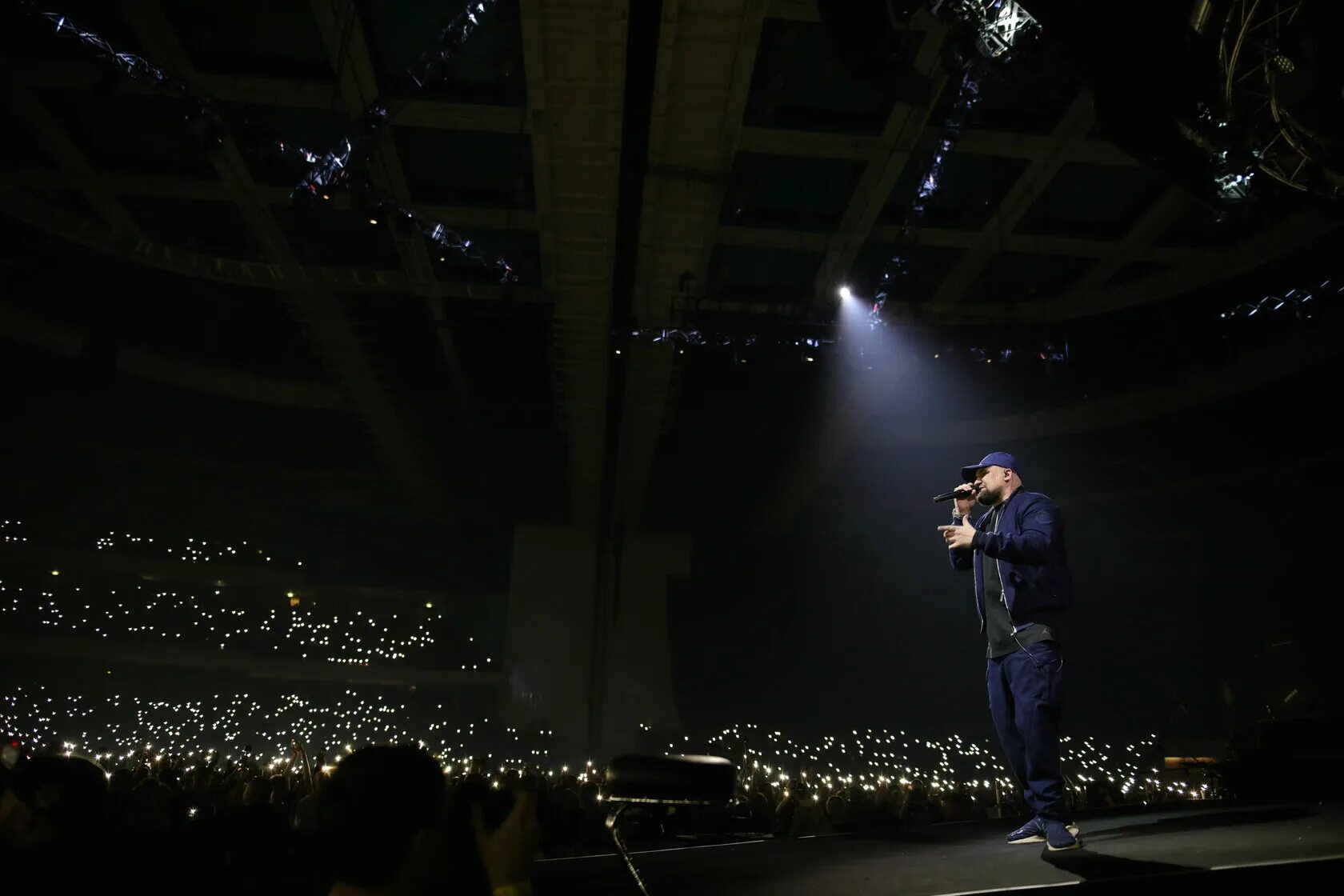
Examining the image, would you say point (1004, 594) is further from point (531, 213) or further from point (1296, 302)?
point (1296, 302)

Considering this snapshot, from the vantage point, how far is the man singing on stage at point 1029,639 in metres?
2.70

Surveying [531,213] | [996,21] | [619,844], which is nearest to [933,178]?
[996,21]

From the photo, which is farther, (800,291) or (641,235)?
(800,291)

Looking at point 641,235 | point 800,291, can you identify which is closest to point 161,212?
A: point 641,235

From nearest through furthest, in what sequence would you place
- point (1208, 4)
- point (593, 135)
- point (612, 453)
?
1. point (1208, 4)
2. point (593, 135)
3. point (612, 453)

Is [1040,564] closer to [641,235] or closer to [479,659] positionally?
[641,235]

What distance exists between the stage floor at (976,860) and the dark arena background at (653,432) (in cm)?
3

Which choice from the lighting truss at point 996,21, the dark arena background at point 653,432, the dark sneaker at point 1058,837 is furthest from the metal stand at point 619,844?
the lighting truss at point 996,21

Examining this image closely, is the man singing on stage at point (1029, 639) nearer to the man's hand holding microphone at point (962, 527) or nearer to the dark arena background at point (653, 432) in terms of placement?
the man's hand holding microphone at point (962, 527)

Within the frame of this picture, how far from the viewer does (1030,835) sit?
2.82 metres

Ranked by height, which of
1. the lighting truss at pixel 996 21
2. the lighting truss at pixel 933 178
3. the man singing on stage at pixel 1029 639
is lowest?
the man singing on stage at pixel 1029 639

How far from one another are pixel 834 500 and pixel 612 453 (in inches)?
247

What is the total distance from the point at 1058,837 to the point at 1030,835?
1.03ft

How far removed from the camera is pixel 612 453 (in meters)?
13.5
